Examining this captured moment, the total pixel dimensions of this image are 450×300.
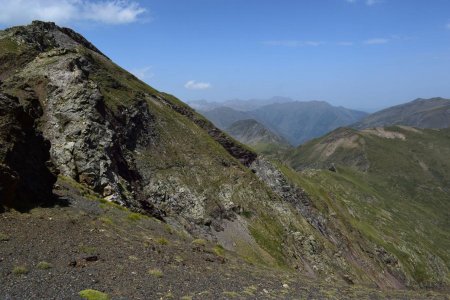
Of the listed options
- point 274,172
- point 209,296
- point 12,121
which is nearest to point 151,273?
point 209,296

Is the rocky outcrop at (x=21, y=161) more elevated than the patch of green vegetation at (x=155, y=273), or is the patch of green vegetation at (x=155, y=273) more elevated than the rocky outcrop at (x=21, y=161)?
the rocky outcrop at (x=21, y=161)

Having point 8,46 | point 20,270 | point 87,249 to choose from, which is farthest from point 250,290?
point 8,46

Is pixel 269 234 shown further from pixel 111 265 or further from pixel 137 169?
pixel 111 265

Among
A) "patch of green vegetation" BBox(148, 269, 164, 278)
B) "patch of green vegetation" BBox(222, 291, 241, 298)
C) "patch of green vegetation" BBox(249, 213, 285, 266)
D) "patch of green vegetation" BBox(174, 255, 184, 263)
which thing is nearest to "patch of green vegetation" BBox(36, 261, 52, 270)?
"patch of green vegetation" BBox(148, 269, 164, 278)

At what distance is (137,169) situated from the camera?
7838 centimetres

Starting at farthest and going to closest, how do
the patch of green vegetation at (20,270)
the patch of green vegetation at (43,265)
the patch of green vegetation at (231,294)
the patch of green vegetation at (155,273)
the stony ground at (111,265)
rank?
the patch of green vegetation at (155,273) < the patch of green vegetation at (231,294) < the patch of green vegetation at (43,265) < the stony ground at (111,265) < the patch of green vegetation at (20,270)

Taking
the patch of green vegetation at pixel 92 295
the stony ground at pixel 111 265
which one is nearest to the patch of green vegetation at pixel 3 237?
the stony ground at pixel 111 265

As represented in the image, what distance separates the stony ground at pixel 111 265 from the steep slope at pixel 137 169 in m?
0.39

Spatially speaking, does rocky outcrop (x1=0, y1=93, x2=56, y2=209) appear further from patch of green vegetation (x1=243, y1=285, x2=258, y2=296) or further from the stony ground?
patch of green vegetation (x1=243, y1=285, x2=258, y2=296)

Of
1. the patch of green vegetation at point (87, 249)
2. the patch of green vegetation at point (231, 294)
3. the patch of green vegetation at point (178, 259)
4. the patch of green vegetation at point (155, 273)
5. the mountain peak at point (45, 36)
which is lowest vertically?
the patch of green vegetation at point (231, 294)

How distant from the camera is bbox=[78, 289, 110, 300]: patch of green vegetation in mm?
21984

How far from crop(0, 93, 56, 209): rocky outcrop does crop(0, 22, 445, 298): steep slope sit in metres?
0.11

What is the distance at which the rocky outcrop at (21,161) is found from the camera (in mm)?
30172

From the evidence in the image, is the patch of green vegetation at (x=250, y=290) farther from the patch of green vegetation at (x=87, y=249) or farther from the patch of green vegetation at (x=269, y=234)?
the patch of green vegetation at (x=269, y=234)
